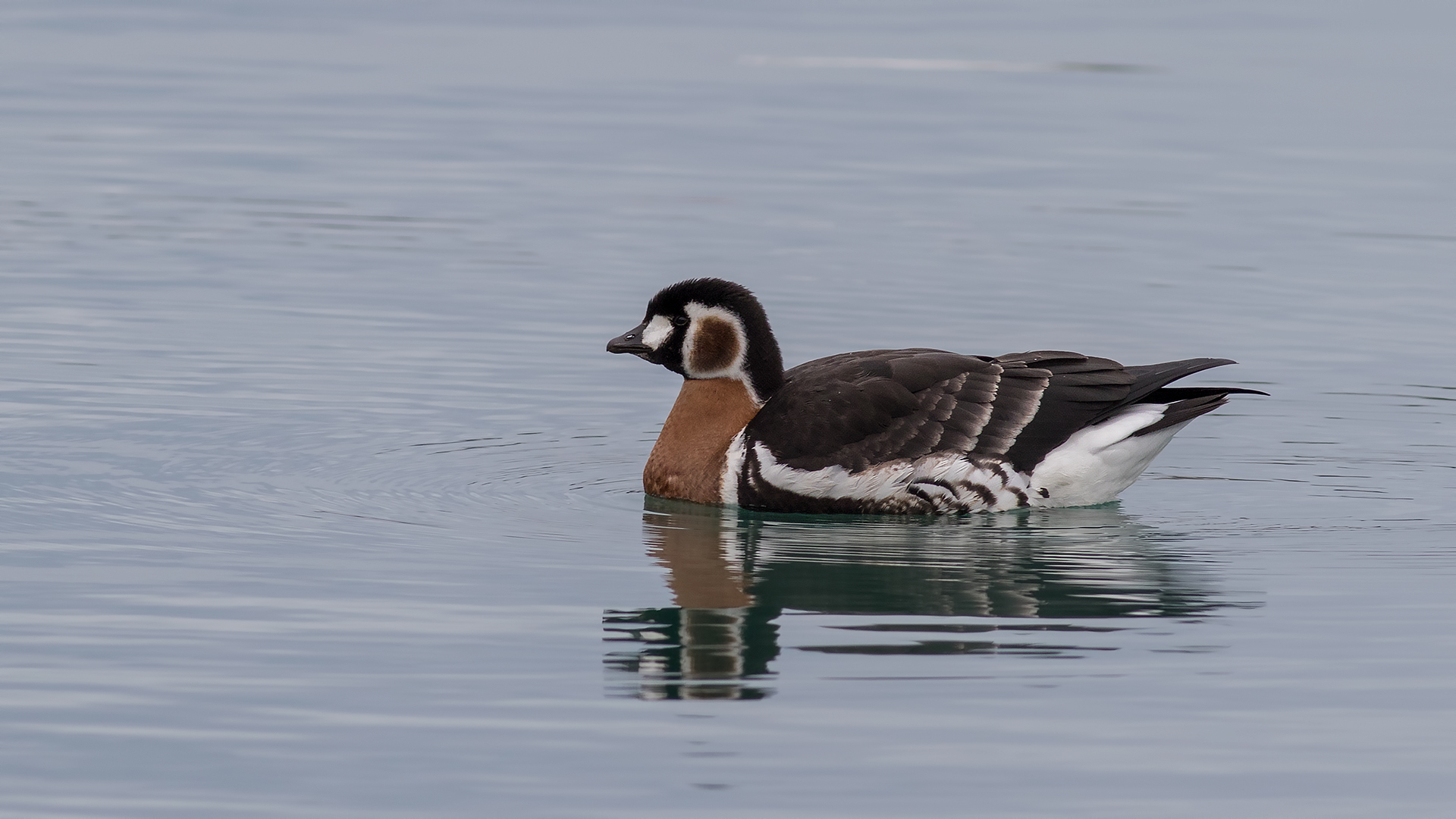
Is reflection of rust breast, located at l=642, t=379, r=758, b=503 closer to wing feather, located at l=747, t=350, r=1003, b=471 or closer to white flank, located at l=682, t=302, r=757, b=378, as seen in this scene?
white flank, located at l=682, t=302, r=757, b=378

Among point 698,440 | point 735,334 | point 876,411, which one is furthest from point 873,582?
point 735,334

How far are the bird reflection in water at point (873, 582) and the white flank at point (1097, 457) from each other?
0.51 feet

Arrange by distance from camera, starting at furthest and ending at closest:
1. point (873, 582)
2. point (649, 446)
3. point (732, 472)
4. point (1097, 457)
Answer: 1. point (649, 446)
2. point (1097, 457)
3. point (732, 472)
4. point (873, 582)

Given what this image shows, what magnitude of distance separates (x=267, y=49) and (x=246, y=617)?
2614cm

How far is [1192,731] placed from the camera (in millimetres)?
8711

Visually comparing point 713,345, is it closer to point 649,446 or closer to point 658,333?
point 658,333

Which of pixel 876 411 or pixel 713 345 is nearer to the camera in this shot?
pixel 876 411

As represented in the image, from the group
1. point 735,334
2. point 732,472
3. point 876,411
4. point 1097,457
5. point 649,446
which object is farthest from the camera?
point 649,446

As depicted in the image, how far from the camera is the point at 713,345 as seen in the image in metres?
13.7

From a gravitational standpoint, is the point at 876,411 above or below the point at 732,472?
above

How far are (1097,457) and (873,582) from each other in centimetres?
266

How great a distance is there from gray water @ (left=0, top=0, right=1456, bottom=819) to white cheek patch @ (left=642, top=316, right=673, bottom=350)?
893 mm

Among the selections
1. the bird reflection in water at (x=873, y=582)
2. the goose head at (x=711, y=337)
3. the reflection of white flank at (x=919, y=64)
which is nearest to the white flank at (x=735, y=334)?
the goose head at (x=711, y=337)

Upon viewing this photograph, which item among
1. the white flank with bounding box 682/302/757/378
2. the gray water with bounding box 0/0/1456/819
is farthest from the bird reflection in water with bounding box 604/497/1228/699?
the white flank with bounding box 682/302/757/378
